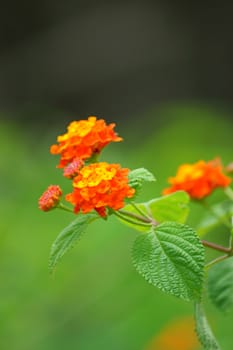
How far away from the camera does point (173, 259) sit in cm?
85

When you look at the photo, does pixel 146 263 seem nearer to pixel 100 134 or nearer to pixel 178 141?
pixel 100 134

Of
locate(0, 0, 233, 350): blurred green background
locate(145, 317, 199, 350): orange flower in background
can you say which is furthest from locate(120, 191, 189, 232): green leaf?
locate(145, 317, 199, 350): orange flower in background

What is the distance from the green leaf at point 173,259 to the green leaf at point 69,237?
0.20ft

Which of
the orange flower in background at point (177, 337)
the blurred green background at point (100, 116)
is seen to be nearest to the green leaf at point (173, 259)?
the blurred green background at point (100, 116)

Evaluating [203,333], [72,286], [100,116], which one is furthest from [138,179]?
[100,116]

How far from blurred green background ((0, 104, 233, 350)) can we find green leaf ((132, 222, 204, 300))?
114cm

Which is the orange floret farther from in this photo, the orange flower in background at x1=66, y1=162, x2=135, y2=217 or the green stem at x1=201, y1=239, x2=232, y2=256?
the green stem at x1=201, y1=239, x2=232, y2=256

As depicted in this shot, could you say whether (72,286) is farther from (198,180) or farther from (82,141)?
(82,141)

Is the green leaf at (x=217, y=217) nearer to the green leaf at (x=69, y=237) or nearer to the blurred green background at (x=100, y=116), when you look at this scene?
the green leaf at (x=69, y=237)

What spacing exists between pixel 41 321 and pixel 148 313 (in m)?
0.33

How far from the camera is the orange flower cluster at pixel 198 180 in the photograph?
43.6 inches

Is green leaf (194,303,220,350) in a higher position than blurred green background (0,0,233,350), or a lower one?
lower

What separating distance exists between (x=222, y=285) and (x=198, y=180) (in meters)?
0.18

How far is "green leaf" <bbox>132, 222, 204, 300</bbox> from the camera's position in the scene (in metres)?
0.81
